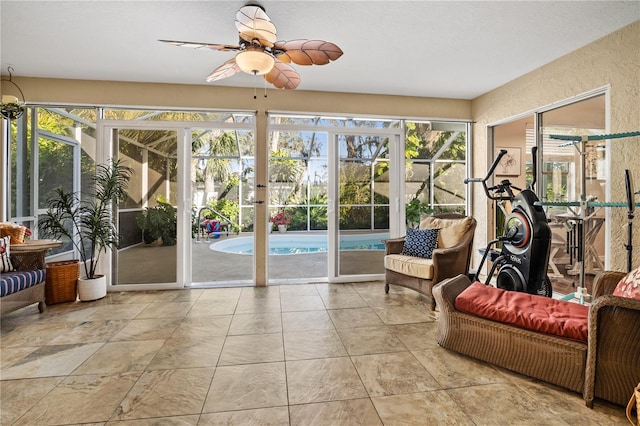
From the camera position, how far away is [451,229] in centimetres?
356

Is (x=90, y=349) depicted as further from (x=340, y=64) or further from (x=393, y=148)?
(x=393, y=148)

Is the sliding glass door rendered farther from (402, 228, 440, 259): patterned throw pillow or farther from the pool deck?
(402, 228, 440, 259): patterned throw pillow

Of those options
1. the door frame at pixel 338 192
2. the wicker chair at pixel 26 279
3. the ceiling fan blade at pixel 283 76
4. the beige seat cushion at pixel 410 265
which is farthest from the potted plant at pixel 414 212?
the wicker chair at pixel 26 279

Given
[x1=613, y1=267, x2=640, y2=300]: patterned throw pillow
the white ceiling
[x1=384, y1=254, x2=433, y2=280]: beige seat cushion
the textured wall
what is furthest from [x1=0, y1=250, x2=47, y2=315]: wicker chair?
the textured wall

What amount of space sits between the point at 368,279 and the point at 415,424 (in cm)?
281

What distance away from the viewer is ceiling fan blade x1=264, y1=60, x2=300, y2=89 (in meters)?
2.55

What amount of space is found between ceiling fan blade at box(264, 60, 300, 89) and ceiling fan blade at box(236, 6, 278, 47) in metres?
0.27

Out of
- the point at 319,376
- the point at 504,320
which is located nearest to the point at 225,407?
the point at 319,376

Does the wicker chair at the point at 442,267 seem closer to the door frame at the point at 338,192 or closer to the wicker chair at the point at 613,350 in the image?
the door frame at the point at 338,192

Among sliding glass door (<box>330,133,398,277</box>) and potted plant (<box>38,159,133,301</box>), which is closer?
potted plant (<box>38,159,133,301</box>)

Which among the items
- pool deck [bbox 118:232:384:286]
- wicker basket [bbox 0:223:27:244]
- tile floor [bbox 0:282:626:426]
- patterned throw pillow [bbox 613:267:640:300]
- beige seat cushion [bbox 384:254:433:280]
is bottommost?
tile floor [bbox 0:282:626:426]

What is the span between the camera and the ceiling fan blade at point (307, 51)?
2186mm

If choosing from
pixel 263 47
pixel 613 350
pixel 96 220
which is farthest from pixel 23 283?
pixel 613 350

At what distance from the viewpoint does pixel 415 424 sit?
153 cm
